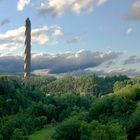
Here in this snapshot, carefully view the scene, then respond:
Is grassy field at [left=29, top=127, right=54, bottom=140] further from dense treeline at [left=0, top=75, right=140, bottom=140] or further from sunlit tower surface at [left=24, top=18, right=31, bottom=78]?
sunlit tower surface at [left=24, top=18, right=31, bottom=78]

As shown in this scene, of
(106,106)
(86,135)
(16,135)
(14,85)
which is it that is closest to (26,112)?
(14,85)

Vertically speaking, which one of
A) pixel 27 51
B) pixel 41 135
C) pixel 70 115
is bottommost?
pixel 41 135

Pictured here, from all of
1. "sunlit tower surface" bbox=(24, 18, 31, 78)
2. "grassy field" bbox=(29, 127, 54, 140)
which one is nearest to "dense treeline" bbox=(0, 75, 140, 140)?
"grassy field" bbox=(29, 127, 54, 140)

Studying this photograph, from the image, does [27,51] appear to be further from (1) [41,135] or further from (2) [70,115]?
(1) [41,135]

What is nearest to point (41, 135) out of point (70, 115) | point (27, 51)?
point (70, 115)

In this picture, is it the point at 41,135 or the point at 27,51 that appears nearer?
the point at 41,135

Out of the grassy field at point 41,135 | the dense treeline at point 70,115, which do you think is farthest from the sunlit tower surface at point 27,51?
the grassy field at point 41,135

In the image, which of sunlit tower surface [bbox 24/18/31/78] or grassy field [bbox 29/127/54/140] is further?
sunlit tower surface [bbox 24/18/31/78]

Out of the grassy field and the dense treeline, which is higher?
the dense treeline

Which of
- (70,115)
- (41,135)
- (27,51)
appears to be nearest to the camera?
(41,135)

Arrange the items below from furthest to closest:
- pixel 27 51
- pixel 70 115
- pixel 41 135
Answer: pixel 27 51
pixel 70 115
pixel 41 135

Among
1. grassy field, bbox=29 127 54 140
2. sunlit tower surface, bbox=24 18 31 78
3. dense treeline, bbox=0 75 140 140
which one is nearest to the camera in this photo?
dense treeline, bbox=0 75 140 140

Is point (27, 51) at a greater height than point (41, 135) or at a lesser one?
greater

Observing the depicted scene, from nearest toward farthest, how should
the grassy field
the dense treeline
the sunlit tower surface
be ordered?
1. the dense treeline
2. the grassy field
3. the sunlit tower surface
